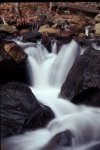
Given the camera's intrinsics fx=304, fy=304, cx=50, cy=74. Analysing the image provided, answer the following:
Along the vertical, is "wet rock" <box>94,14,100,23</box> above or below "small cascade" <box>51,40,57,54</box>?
below

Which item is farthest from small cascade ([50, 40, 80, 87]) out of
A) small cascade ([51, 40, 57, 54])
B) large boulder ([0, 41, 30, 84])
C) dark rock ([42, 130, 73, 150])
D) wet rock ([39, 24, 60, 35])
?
dark rock ([42, 130, 73, 150])

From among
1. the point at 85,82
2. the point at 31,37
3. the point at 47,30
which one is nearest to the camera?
the point at 85,82

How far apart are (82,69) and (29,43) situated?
2816 millimetres

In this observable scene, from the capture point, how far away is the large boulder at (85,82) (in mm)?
6562

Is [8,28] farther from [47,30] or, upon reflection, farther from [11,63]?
[11,63]

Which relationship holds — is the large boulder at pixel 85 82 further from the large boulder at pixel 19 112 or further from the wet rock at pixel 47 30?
the wet rock at pixel 47 30

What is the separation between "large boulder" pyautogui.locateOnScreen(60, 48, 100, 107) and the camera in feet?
21.5

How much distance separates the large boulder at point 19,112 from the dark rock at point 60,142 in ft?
2.27

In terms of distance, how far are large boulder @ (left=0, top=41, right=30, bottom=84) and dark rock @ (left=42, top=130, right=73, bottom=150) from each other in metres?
2.94

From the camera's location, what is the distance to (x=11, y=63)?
7688 mm

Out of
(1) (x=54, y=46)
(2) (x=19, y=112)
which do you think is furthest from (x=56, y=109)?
(1) (x=54, y=46)

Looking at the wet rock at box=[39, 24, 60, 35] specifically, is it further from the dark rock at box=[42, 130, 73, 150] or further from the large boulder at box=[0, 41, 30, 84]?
the dark rock at box=[42, 130, 73, 150]

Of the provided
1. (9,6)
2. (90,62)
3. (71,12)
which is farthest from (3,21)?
(90,62)

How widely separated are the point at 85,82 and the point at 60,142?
2055 millimetres
